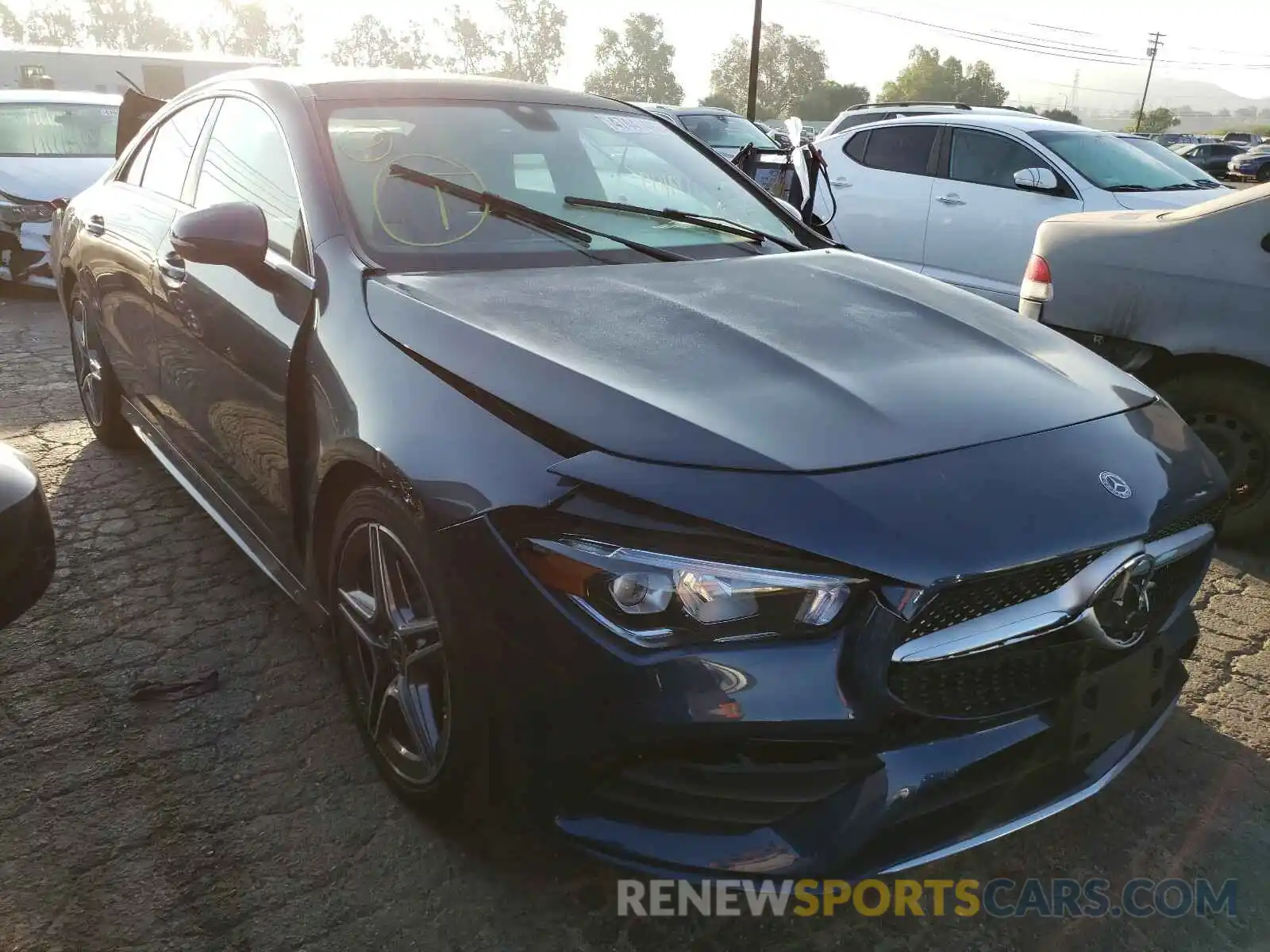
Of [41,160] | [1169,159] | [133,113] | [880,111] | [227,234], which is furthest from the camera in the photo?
[880,111]

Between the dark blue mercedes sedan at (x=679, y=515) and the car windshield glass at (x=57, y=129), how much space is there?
729cm

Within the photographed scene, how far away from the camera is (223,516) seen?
121 inches

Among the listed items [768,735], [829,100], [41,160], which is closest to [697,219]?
[768,735]

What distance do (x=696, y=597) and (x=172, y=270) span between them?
2313mm

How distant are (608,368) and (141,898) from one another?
57.5 inches

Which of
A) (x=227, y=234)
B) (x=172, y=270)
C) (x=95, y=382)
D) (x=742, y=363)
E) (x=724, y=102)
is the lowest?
(x=724, y=102)

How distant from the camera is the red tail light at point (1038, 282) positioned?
421 cm

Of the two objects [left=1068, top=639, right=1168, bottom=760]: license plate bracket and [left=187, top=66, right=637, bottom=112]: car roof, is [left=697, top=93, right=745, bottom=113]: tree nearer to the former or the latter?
[left=187, top=66, right=637, bottom=112]: car roof

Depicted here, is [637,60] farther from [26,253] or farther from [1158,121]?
[26,253]

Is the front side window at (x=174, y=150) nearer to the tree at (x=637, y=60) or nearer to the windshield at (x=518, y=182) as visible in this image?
the windshield at (x=518, y=182)

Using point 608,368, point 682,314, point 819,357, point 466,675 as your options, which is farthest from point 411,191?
point 466,675

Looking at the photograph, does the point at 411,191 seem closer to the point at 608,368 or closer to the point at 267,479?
the point at 267,479

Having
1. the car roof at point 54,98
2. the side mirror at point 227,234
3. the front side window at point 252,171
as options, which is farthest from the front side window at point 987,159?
the car roof at point 54,98

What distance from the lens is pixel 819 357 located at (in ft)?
6.72
